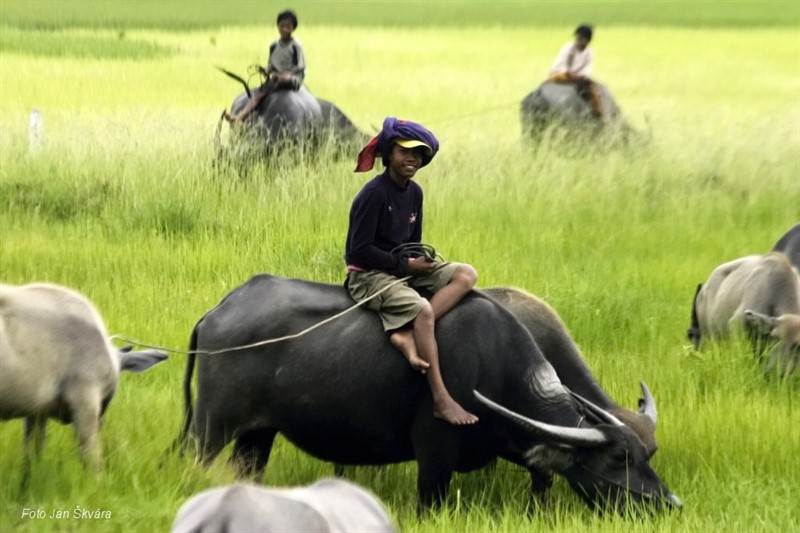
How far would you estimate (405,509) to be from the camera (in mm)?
6812

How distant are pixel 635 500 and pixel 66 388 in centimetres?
245

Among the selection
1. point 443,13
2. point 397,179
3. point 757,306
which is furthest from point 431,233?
point 443,13

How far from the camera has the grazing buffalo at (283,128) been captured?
14.7 meters

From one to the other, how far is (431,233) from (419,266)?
18.5 ft

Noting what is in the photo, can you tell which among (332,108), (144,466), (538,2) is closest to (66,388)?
(144,466)

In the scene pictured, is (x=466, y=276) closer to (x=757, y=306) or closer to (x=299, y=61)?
(x=757, y=306)

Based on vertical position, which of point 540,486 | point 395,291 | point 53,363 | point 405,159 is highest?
point 405,159

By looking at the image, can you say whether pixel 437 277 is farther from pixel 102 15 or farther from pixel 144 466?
pixel 102 15

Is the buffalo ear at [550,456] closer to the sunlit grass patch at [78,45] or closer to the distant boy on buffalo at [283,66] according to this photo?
the distant boy on buffalo at [283,66]

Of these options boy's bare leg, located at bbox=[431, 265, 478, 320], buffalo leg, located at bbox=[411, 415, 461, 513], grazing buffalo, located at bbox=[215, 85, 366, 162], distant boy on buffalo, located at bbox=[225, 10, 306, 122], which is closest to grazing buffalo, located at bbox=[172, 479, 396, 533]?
buffalo leg, located at bbox=[411, 415, 461, 513]

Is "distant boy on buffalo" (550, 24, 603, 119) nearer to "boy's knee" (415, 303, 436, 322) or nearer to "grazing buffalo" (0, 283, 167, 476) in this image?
"boy's knee" (415, 303, 436, 322)

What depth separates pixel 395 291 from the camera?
6781mm

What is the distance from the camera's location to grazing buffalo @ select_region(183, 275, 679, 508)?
262 inches

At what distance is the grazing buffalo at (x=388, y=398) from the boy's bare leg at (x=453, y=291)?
0.05 m
